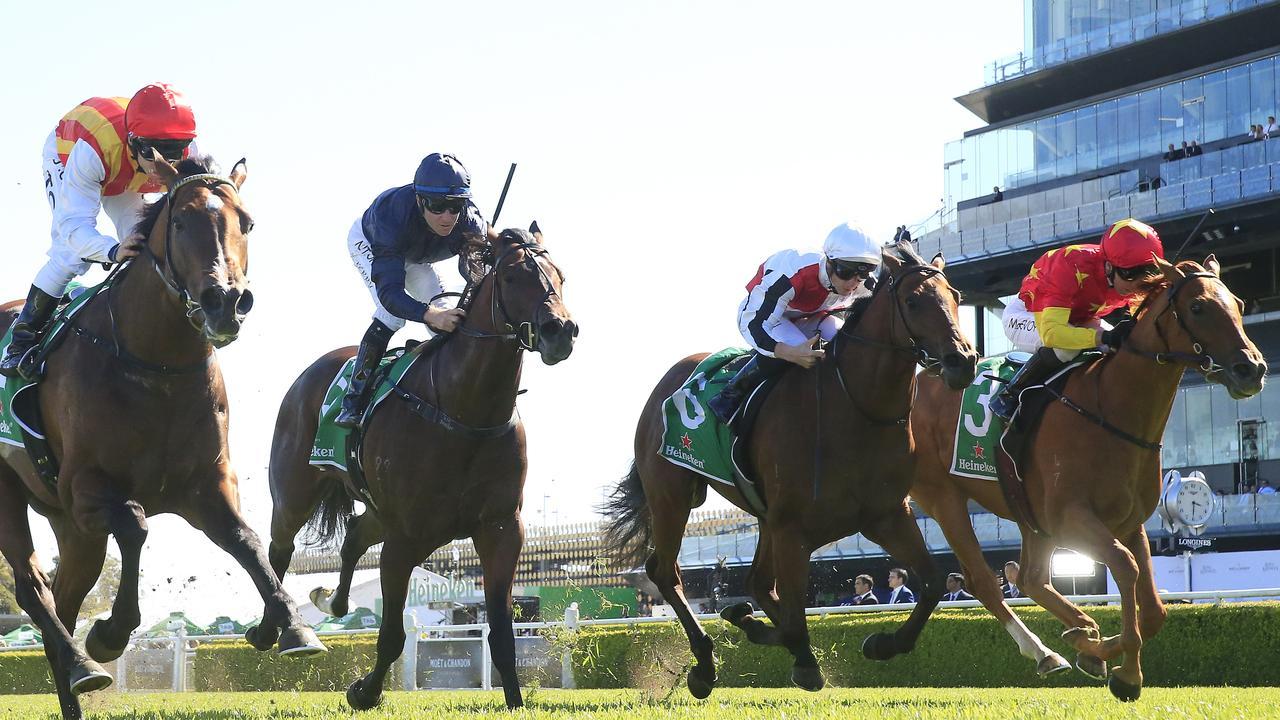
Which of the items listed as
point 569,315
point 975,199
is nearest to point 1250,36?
point 975,199

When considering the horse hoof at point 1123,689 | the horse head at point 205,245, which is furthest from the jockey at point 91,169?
the horse hoof at point 1123,689

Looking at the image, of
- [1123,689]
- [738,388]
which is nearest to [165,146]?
[738,388]

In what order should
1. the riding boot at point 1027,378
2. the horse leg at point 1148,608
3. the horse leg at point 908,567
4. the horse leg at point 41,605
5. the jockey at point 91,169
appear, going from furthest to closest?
the riding boot at point 1027,378 < the horse leg at point 908,567 < the horse leg at point 1148,608 < the jockey at point 91,169 < the horse leg at point 41,605

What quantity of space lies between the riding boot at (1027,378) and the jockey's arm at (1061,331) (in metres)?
0.16

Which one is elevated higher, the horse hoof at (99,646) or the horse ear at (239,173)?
the horse ear at (239,173)

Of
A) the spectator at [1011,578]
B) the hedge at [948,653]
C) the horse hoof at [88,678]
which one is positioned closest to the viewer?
the horse hoof at [88,678]

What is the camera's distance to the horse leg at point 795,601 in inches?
279

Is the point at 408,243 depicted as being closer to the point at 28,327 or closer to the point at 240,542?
the point at 28,327

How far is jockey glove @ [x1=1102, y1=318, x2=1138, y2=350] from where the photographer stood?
25.5 ft

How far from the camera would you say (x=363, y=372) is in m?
7.84

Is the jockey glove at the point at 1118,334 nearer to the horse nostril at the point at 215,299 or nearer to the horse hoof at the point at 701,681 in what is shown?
the horse hoof at the point at 701,681

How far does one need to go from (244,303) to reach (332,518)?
4.20 meters

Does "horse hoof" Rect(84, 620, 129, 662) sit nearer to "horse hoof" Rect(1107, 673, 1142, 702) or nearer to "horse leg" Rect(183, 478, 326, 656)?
"horse leg" Rect(183, 478, 326, 656)

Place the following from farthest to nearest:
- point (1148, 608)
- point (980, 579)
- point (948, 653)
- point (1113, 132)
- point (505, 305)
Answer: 1. point (1113, 132)
2. point (948, 653)
3. point (980, 579)
4. point (1148, 608)
5. point (505, 305)
